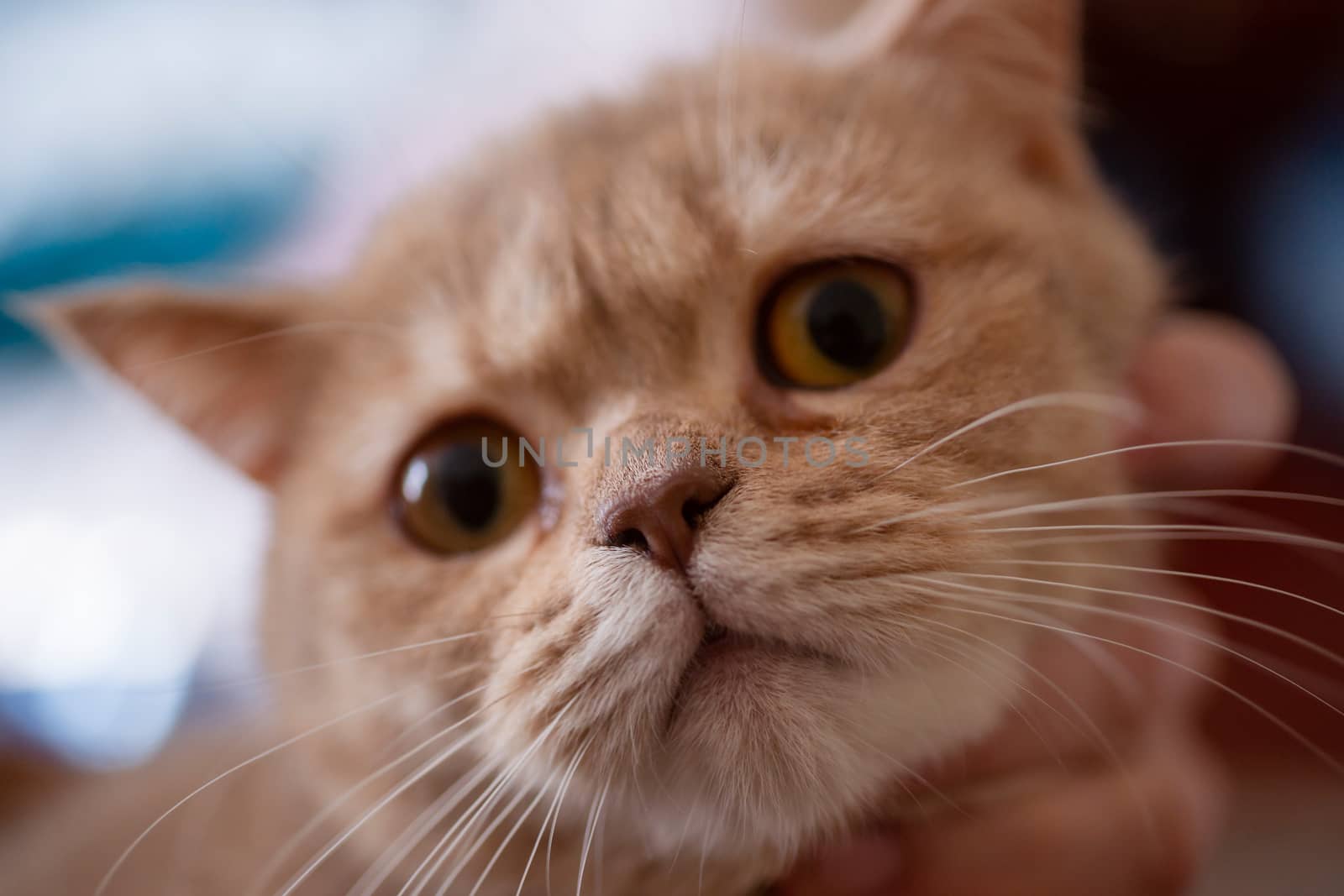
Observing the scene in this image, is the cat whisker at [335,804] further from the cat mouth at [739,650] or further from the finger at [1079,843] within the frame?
the finger at [1079,843]

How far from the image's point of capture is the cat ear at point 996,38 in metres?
1.11

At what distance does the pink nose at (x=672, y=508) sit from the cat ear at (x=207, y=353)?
2.28 feet

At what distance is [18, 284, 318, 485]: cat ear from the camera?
1099 mm

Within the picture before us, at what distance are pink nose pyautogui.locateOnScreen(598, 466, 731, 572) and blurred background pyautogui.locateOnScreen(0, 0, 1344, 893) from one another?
98cm

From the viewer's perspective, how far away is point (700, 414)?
0.81 m

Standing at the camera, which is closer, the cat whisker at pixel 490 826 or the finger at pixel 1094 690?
the cat whisker at pixel 490 826

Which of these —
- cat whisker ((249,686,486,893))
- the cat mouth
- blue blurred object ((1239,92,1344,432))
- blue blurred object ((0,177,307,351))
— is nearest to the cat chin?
→ the cat mouth

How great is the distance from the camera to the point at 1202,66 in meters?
1.92

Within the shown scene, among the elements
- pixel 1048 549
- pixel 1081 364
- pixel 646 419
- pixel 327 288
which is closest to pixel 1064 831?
pixel 1048 549

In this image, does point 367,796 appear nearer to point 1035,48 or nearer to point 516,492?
point 516,492

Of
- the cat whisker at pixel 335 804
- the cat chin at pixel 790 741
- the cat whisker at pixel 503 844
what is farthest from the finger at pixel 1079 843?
the cat whisker at pixel 335 804

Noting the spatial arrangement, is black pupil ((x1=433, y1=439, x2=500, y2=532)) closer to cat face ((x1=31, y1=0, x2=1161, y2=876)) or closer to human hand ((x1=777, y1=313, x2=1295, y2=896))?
cat face ((x1=31, y1=0, x2=1161, y2=876))

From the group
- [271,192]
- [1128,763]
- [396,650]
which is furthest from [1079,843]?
[271,192]

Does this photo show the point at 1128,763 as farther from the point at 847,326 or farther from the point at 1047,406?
the point at 847,326
